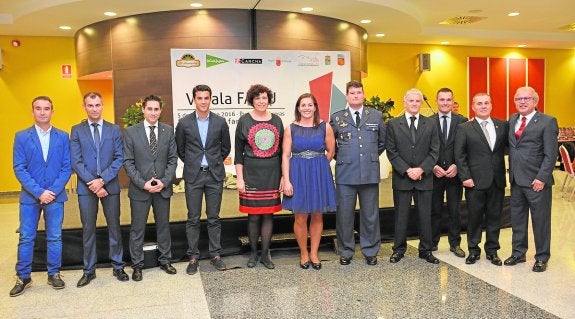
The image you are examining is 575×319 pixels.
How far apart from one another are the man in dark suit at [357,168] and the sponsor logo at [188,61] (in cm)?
392

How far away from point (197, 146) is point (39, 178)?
49.1 inches

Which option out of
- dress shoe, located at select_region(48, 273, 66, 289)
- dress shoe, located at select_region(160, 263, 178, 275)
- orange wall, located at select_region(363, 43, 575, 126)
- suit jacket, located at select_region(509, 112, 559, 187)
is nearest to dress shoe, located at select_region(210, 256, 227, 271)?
dress shoe, located at select_region(160, 263, 178, 275)

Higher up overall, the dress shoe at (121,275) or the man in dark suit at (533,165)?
the man in dark suit at (533,165)

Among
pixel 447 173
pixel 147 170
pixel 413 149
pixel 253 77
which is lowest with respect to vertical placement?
pixel 447 173

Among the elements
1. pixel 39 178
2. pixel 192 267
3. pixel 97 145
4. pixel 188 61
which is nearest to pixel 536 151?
pixel 192 267

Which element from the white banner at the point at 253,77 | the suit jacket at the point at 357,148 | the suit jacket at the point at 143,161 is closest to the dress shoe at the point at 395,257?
the suit jacket at the point at 357,148

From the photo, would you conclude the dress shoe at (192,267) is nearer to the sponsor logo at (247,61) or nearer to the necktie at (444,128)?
the necktie at (444,128)

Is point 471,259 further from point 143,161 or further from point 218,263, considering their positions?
point 143,161

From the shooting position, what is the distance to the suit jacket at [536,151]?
4035mm

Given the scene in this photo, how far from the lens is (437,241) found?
16.3 feet

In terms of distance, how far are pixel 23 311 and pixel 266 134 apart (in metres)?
2.24

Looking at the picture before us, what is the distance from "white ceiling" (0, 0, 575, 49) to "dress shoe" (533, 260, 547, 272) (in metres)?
4.79

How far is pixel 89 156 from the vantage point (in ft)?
13.3

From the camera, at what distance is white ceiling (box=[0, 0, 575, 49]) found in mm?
7551
